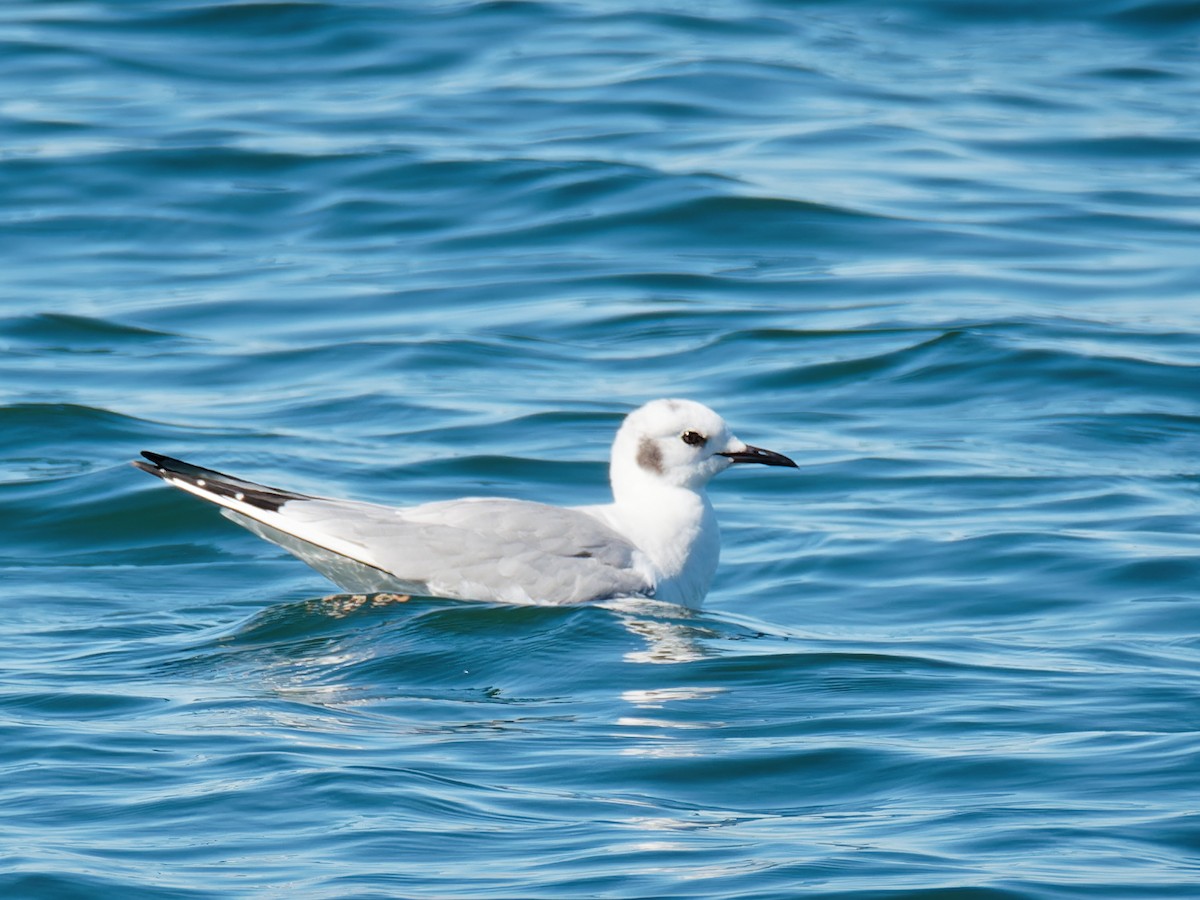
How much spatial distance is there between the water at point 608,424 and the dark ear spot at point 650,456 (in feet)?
2.50

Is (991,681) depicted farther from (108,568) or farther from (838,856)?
(108,568)

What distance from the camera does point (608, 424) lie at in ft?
38.8

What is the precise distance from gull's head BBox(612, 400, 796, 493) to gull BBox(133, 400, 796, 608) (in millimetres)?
18

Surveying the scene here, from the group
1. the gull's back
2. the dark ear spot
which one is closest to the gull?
the gull's back

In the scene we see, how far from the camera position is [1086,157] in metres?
17.7

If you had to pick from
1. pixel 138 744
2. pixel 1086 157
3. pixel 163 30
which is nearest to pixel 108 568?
pixel 138 744

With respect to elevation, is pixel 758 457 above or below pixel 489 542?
above

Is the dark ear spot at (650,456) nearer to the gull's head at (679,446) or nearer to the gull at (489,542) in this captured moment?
the gull's head at (679,446)

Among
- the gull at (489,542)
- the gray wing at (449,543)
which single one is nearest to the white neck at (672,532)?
the gull at (489,542)

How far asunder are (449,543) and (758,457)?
4.85 ft

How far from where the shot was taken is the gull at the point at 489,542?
8500mm

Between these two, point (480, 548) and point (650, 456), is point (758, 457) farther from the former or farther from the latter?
point (480, 548)

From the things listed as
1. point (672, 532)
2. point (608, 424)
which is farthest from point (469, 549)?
point (608, 424)

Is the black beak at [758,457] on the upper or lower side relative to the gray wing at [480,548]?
upper
